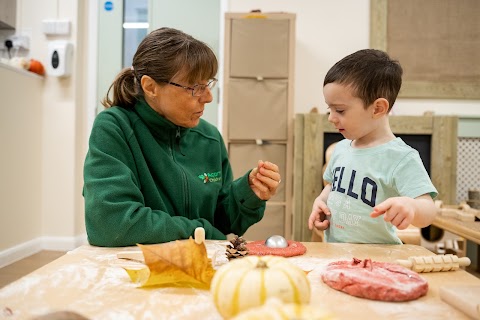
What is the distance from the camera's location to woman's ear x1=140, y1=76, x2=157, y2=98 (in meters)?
1.28

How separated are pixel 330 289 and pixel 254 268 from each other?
0.24 meters

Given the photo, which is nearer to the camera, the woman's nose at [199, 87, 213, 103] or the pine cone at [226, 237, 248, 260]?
the pine cone at [226, 237, 248, 260]

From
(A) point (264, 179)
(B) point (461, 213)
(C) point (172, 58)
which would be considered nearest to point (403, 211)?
(A) point (264, 179)

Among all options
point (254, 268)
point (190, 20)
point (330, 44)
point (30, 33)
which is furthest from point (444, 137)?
point (30, 33)

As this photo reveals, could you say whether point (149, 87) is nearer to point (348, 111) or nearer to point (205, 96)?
point (205, 96)

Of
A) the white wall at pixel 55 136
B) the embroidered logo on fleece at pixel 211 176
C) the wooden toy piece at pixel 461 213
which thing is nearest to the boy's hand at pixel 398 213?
the embroidered logo on fleece at pixel 211 176

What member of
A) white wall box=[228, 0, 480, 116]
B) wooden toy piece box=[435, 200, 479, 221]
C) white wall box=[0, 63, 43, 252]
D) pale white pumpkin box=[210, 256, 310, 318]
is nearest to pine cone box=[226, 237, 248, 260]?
pale white pumpkin box=[210, 256, 310, 318]

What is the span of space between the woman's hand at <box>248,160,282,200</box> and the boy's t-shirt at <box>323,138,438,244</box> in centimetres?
24

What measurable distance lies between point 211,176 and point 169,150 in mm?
168

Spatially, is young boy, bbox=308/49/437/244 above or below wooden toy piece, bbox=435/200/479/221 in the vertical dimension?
above

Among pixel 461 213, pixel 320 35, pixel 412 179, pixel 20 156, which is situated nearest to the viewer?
pixel 412 179

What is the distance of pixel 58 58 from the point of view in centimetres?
342

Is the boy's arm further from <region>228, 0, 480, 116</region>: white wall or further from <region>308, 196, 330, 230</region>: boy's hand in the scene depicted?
<region>228, 0, 480, 116</region>: white wall

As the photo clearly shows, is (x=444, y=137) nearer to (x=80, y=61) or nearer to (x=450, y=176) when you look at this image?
(x=450, y=176)
